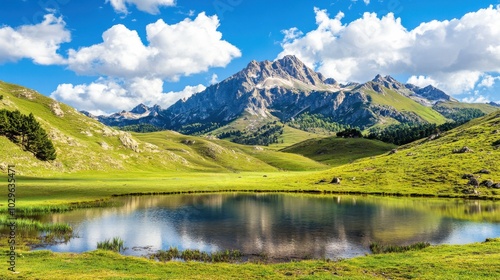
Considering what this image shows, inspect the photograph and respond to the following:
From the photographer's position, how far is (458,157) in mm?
136000

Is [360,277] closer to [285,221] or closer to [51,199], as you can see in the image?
[285,221]

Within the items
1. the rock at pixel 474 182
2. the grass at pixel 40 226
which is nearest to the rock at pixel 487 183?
the rock at pixel 474 182

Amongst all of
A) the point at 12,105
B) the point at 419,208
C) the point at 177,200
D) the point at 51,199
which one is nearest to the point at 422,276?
the point at 419,208

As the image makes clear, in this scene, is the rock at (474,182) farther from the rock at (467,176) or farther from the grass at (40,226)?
the grass at (40,226)

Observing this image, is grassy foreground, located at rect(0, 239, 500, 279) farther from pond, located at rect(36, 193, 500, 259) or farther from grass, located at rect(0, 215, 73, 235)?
grass, located at rect(0, 215, 73, 235)

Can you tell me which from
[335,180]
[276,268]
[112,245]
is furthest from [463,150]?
[112,245]

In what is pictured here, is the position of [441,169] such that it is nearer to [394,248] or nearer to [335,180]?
[335,180]

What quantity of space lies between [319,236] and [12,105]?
200581 mm

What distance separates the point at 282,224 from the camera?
69.6 meters

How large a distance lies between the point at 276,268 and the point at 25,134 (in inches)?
6495

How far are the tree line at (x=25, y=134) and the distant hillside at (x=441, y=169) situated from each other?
122 meters

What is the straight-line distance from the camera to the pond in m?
52.2

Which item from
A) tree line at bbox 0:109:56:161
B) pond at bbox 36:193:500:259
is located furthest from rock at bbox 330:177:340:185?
tree line at bbox 0:109:56:161

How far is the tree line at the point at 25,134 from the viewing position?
158 meters
